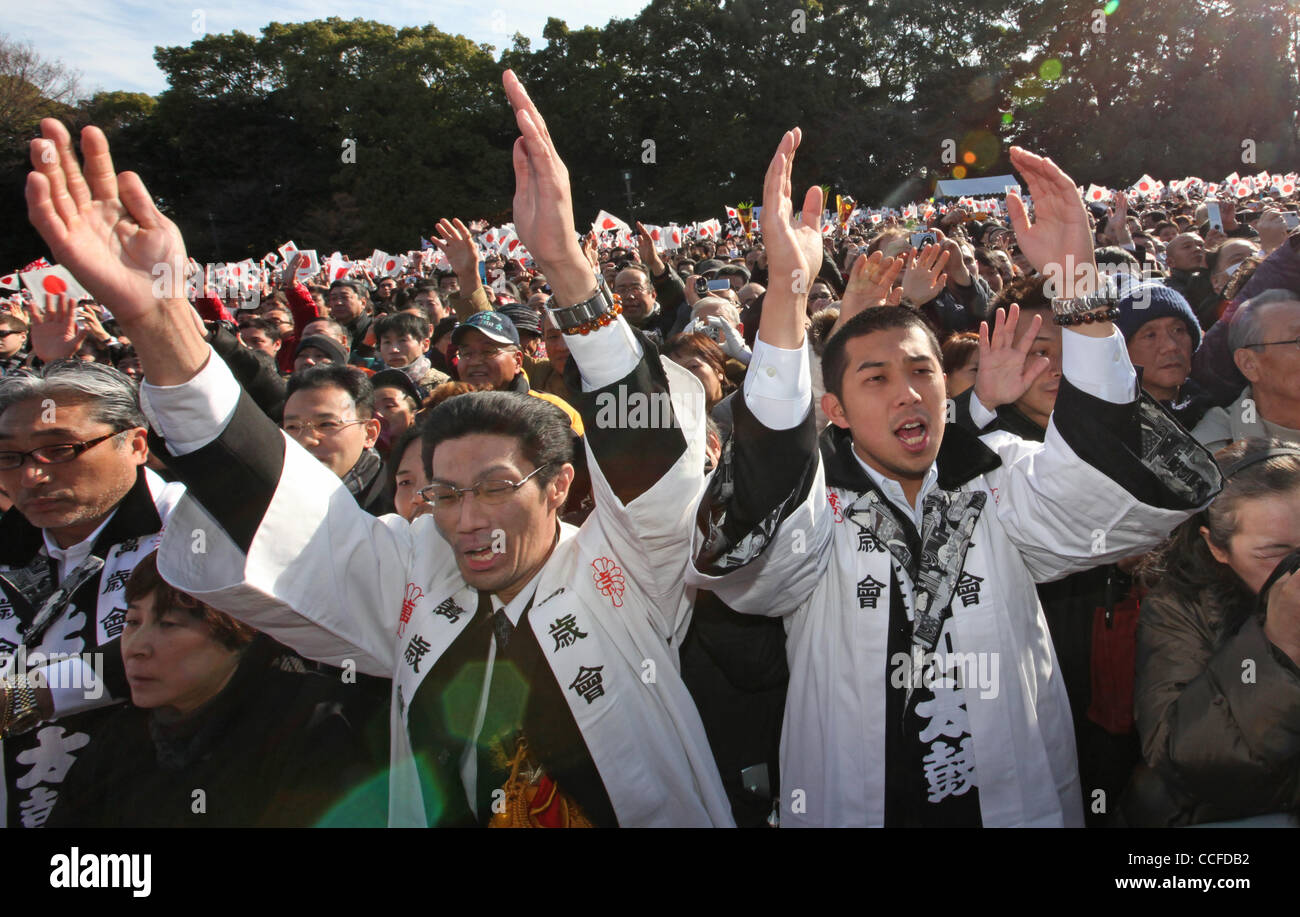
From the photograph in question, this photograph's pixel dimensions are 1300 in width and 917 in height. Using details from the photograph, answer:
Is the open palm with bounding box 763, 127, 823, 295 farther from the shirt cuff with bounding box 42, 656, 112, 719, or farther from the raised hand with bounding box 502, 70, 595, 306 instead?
the shirt cuff with bounding box 42, 656, 112, 719

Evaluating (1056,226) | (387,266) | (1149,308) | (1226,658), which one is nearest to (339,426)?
(1056,226)

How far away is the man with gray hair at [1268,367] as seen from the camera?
2.67m

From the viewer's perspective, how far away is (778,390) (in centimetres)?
164

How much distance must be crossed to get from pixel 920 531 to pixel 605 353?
0.89 m

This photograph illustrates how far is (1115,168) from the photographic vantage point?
30906mm

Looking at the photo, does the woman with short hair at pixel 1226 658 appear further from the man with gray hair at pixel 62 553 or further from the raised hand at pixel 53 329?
the raised hand at pixel 53 329

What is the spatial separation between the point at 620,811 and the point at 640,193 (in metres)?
33.5

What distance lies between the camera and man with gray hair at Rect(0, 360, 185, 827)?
2.01 meters

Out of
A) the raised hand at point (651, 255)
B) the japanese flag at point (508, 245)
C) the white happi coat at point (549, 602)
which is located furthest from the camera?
the japanese flag at point (508, 245)

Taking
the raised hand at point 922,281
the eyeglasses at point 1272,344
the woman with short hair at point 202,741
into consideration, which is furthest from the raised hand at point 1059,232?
the raised hand at point 922,281

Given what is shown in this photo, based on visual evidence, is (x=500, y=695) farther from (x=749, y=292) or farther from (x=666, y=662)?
(x=749, y=292)

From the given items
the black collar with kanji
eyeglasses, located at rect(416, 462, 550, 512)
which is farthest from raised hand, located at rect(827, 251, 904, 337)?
eyeglasses, located at rect(416, 462, 550, 512)

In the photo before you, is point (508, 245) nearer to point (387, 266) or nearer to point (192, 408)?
point (387, 266)

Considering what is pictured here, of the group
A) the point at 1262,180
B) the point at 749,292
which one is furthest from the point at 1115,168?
the point at 749,292
